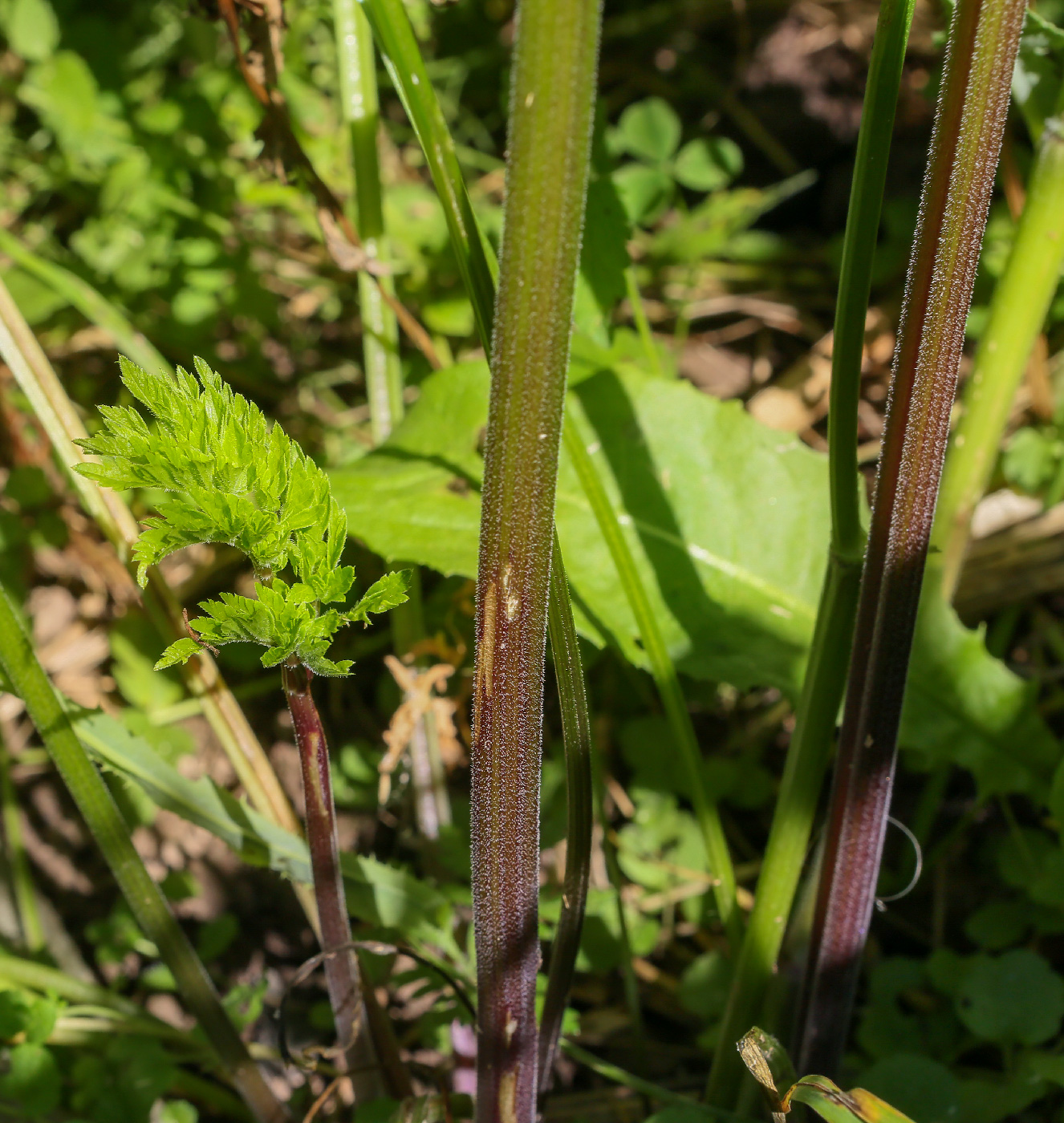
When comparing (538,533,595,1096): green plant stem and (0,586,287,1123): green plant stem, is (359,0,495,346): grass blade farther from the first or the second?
(0,586,287,1123): green plant stem

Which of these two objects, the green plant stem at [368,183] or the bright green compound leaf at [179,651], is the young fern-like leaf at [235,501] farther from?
the green plant stem at [368,183]

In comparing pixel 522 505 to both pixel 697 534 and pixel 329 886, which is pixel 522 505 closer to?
pixel 329 886

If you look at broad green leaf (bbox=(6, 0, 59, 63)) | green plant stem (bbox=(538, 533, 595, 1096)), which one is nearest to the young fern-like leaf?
green plant stem (bbox=(538, 533, 595, 1096))

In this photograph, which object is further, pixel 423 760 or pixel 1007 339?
pixel 423 760

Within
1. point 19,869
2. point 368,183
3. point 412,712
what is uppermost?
point 368,183

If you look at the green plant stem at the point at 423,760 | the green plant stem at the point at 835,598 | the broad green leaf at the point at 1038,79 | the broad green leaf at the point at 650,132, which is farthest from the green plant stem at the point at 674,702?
the broad green leaf at the point at 650,132

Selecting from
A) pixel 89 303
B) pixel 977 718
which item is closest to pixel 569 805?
pixel 977 718

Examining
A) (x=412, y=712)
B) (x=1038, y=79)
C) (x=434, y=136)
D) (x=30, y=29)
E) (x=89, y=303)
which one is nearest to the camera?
(x=434, y=136)
